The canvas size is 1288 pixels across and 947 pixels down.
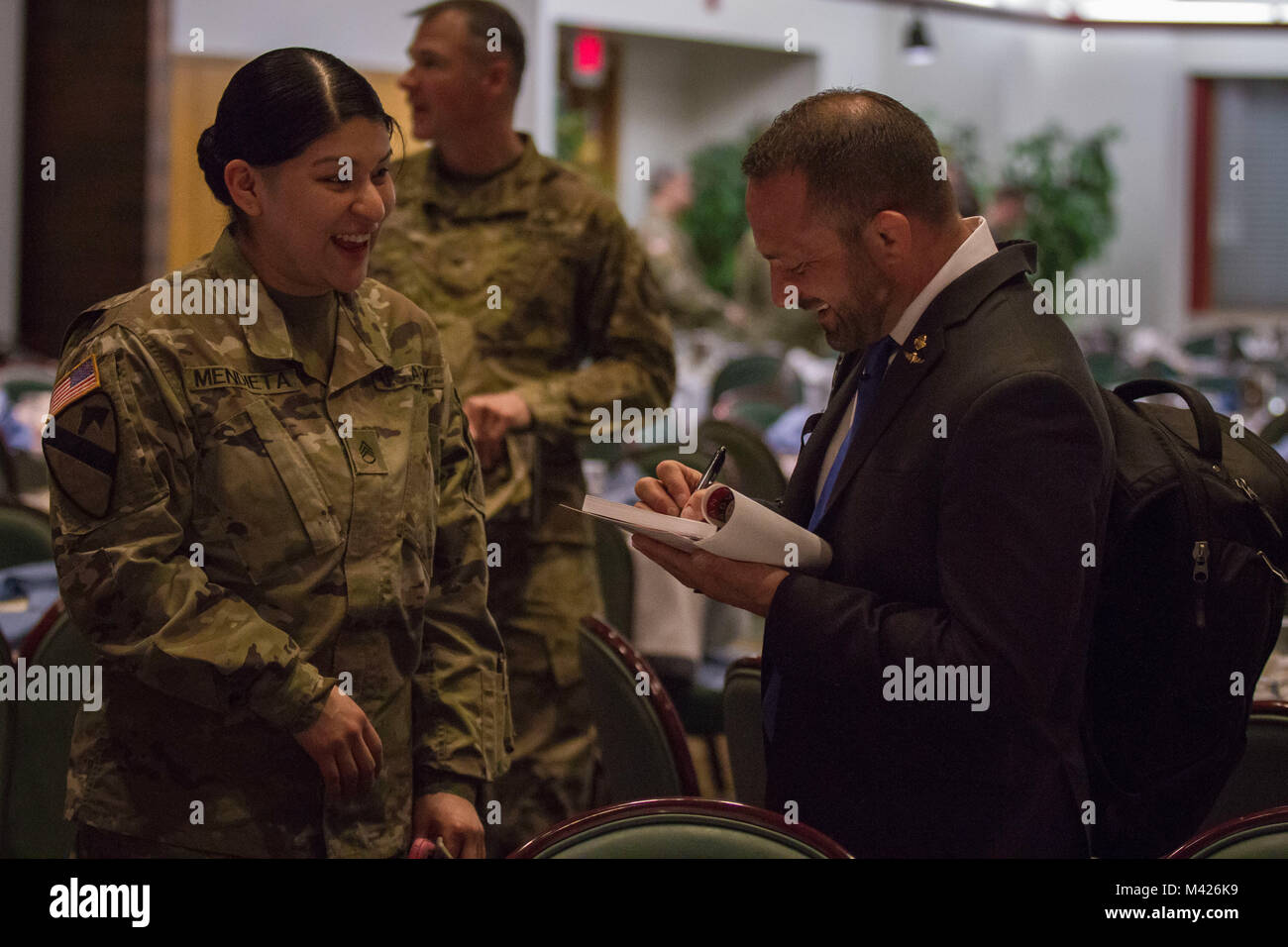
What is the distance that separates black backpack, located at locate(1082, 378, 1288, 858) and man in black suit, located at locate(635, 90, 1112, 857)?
4 centimetres

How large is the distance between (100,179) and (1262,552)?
21.9 ft

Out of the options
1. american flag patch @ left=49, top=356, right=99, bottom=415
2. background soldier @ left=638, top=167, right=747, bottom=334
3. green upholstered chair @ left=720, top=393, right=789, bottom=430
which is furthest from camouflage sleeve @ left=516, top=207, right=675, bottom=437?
background soldier @ left=638, top=167, right=747, bottom=334

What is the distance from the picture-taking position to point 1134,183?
43.8ft

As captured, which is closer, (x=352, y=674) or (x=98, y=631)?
(x=98, y=631)

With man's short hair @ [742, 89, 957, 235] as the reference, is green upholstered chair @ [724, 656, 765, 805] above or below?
below

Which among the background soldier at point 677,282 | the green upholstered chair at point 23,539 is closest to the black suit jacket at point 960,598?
the green upholstered chair at point 23,539

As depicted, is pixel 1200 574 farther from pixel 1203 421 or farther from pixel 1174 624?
pixel 1203 421

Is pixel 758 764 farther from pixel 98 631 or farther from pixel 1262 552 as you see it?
pixel 98 631

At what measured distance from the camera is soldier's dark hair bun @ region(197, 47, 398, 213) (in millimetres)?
1400

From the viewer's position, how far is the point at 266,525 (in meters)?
1.41

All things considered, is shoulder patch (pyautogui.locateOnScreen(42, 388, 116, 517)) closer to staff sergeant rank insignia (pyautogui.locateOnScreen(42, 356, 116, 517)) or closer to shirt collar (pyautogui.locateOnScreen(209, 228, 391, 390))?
staff sergeant rank insignia (pyautogui.locateOnScreen(42, 356, 116, 517))

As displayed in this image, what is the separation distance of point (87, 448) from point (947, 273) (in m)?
0.89
